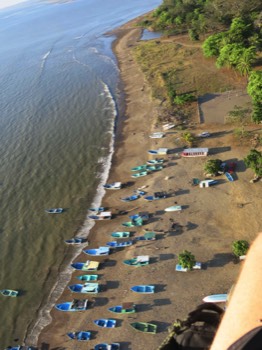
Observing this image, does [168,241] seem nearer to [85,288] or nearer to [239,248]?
[239,248]

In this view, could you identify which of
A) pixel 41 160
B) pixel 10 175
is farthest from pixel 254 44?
pixel 10 175

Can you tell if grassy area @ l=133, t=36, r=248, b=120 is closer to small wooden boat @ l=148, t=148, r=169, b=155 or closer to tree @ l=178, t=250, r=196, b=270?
small wooden boat @ l=148, t=148, r=169, b=155

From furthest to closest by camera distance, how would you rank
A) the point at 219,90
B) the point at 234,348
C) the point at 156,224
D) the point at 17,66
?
the point at 17,66 < the point at 219,90 < the point at 156,224 < the point at 234,348

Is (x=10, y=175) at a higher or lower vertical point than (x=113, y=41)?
lower

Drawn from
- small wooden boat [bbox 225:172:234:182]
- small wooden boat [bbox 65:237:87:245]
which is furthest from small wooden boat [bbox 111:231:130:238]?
small wooden boat [bbox 225:172:234:182]

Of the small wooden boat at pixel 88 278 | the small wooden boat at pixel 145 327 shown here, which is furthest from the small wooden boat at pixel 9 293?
the small wooden boat at pixel 145 327

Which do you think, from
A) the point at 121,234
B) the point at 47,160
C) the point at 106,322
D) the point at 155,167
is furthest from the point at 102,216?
the point at 47,160

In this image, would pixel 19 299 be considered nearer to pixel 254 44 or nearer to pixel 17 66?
pixel 254 44
